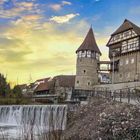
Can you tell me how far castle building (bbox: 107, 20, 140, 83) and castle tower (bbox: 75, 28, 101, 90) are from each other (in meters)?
2.88

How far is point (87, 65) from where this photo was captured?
2616 inches

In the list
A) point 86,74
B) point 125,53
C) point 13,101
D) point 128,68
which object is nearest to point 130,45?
point 125,53

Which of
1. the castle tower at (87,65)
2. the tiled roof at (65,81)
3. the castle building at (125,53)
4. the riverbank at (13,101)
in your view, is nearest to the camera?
the castle building at (125,53)

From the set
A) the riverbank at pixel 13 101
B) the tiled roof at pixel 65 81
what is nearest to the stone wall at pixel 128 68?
the tiled roof at pixel 65 81

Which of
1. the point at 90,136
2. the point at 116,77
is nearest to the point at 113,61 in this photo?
the point at 116,77

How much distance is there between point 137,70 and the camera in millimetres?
61156

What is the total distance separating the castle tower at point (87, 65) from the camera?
216 ft

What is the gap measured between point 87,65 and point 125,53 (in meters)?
6.98

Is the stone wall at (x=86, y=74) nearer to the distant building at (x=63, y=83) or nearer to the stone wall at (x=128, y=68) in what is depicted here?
the stone wall at (x=128, y=68)

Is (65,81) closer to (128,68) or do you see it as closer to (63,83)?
(63,83)

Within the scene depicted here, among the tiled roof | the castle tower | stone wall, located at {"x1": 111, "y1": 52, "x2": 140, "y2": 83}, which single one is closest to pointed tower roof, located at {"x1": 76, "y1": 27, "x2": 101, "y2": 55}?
the castle tower

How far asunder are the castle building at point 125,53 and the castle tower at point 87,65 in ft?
9.46

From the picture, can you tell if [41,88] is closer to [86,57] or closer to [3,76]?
[3,76]

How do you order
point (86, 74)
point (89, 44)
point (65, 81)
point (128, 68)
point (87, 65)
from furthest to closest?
point (65, 81), point (89, 44), point (87, 65), point (86, 74), point (128, 68)
